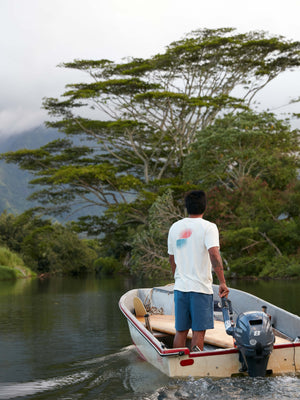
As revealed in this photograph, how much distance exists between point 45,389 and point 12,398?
0.43 meters

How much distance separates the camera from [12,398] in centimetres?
554

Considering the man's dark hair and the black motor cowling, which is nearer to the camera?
the black motor cowling

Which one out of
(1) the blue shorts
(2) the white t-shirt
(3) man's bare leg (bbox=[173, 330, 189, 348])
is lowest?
(3) man's bare leg (bbox=[173, 330, 189, 348])

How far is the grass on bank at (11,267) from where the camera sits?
2953cm

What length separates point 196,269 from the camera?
5.64m

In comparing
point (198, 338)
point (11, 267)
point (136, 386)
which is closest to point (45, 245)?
point (11, 267)

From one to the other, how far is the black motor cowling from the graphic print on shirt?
3.01ft

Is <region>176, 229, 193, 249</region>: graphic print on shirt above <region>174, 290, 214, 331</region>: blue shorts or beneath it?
above

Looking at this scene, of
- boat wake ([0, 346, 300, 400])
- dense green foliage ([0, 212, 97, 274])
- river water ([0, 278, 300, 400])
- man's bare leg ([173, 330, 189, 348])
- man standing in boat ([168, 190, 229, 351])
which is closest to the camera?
boat wake ([0, 346, 300, 400])

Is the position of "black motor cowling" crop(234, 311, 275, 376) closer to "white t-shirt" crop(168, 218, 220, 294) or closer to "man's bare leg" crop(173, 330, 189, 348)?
"white t-shirt" crop(168, 218, 220, 294)

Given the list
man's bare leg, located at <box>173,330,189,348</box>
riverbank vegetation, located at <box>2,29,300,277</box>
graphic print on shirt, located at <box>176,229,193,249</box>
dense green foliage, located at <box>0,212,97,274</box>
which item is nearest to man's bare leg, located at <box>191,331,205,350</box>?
man's bare leg, located at <box>173,330,189,348</box>

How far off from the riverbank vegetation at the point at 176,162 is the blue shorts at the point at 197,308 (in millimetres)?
18022

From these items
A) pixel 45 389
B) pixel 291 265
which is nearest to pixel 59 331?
pixel 45 389

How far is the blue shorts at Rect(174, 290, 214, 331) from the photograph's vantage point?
5633 millimetres
